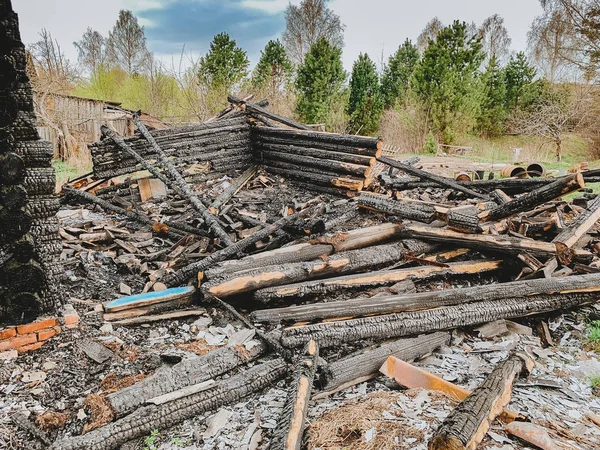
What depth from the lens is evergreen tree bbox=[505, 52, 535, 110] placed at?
28.8m

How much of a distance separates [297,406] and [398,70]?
3004 centimetres

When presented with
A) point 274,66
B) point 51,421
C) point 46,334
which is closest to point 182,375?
point 51,421


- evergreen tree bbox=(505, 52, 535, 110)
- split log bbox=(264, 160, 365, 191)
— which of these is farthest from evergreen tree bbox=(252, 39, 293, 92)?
evergreen tree bbox=(505, 52, 535, 110)

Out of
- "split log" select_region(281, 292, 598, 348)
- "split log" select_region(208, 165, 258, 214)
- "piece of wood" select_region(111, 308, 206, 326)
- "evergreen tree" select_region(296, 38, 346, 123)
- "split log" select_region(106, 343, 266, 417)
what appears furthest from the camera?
"evergreen tree" select_region(296, 38, 346, 123)

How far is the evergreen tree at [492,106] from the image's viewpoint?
92.0ft

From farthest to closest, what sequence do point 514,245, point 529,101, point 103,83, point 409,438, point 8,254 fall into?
point 529,101
point 103,83
point 514,245
point 8,254
point 409,438

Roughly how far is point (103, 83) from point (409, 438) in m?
27.6

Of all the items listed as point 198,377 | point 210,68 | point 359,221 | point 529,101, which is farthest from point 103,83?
point 529,101

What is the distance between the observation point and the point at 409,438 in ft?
7.50

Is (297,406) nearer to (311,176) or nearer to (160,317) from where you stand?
(160,317)

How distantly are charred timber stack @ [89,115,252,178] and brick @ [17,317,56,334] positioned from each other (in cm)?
599

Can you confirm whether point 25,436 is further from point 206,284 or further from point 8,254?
point 206,284

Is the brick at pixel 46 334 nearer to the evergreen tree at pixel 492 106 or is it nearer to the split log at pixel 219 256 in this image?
the split log at pixel 219 256

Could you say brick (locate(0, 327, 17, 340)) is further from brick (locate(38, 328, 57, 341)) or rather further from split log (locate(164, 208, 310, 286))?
split log (locate(164, 208, 310, 286))
